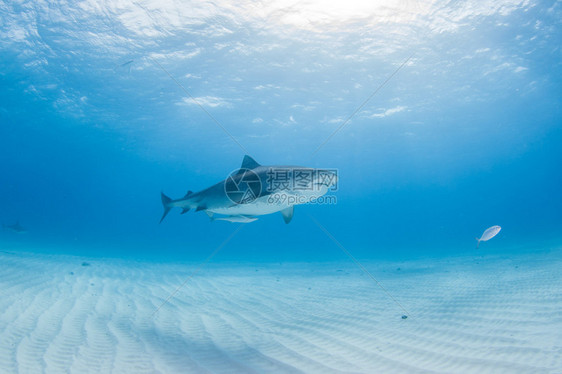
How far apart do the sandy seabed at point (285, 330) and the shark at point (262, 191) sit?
2187 mm

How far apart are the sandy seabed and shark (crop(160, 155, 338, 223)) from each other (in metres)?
2.19

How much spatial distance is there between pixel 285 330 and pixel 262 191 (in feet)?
7.93

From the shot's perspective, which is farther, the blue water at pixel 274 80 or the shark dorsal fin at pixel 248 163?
the blue water at pixel 274 80

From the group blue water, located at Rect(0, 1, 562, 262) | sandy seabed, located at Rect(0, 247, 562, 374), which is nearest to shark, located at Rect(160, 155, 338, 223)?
sandy seabed, located at Rect(0, 247, 562, 374)

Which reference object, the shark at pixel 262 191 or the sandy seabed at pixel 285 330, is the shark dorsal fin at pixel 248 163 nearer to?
the shark at pixel 262 191

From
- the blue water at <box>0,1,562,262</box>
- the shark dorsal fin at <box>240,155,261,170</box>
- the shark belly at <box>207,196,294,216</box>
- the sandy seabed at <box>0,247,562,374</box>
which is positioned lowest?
the sandy seabed at <box>0,247,562,374</box>

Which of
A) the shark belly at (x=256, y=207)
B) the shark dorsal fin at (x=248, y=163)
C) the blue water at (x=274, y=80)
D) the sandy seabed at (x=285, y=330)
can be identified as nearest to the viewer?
the sandy seabed at (x=285, y=330)

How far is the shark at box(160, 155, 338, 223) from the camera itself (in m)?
4.73

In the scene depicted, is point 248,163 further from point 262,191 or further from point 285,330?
point 285,330

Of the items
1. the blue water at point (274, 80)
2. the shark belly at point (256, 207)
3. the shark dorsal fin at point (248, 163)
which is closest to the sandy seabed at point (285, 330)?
the shark belly at point (256, 207)

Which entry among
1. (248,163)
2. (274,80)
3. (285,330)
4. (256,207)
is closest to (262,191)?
(256,207)

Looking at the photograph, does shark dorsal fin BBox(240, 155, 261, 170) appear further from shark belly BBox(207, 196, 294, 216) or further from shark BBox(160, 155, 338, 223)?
shark belly BBox(207, 196, 294, 216)

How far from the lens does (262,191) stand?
5.21 metres

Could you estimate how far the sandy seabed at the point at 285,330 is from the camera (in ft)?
10.5
